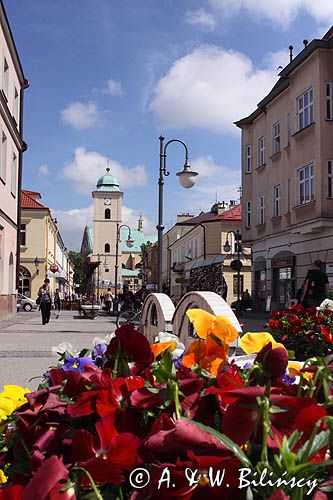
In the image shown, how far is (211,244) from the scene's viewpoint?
178ft

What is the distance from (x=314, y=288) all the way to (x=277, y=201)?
1545cm

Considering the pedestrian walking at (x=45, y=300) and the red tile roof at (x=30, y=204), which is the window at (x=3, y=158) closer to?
the pedestrian walking at (x=45, y=300)

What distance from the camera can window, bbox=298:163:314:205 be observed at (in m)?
21.9

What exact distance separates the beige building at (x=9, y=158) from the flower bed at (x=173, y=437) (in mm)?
20924

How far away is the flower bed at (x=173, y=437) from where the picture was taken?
2.83 ft

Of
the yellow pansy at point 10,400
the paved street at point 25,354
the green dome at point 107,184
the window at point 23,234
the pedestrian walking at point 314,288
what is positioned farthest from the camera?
the green dome at point 107,184

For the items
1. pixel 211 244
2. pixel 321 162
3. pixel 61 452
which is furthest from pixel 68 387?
pixel 211 244

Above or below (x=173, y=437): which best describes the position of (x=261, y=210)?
above

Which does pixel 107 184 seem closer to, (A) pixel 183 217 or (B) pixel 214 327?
(A) pixel 183 217

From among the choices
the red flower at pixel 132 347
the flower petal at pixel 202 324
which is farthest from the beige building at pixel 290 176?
the red flower at pixel 132 347

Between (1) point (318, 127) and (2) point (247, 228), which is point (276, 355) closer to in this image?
(1) point (318, 127)

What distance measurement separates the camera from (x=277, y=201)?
86.6 feet

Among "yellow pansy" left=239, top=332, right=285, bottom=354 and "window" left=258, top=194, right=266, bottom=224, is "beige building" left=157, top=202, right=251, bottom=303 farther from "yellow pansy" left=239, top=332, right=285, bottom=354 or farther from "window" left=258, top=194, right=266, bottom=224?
"yellow pansy" left=239, top=332, right=285, bottom=354

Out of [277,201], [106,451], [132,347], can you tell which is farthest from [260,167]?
[106,451]
